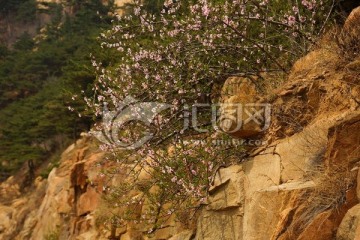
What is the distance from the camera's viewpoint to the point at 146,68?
27.9 ft

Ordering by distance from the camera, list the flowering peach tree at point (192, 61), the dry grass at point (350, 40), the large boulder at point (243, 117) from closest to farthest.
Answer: the dry grass at point (350, 40)
the large boulder at point (243, 117)
the flowering peach tree at point (192, 61)

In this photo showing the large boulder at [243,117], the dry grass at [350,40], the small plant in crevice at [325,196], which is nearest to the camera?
the small plant in crevice at [325,196]

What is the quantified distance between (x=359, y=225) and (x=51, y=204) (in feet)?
45.9

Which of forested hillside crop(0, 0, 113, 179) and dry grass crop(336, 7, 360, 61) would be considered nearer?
dry grass crop(336, 7, 360, 61)

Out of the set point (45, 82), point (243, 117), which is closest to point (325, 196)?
point (243, 117)

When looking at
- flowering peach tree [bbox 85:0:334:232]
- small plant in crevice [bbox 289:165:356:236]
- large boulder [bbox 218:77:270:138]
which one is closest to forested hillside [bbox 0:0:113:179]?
flowering peach tree [bbox 85:0:334:232]

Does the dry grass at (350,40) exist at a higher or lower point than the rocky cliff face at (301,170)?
higher

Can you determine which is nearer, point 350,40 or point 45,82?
point 350,40

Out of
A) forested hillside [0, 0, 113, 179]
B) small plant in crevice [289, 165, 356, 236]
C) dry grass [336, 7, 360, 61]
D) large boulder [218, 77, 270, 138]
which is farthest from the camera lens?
forested hillside [0, 0, 113, 179]

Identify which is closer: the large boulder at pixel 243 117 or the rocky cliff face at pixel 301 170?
the rocky cliff face at pixel 301 170

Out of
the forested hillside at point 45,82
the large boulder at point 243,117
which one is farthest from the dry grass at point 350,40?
the forested hillside at point 45,82

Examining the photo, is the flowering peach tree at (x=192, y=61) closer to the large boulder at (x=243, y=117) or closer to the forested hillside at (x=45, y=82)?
the large boulder at (x=243, y=117)

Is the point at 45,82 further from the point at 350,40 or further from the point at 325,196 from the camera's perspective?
the point at 325,196

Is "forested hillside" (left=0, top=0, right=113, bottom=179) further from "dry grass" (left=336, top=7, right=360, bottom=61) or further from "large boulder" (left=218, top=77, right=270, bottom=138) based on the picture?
"dry grass" (left=336, top=7, right=360, bottom=61)
